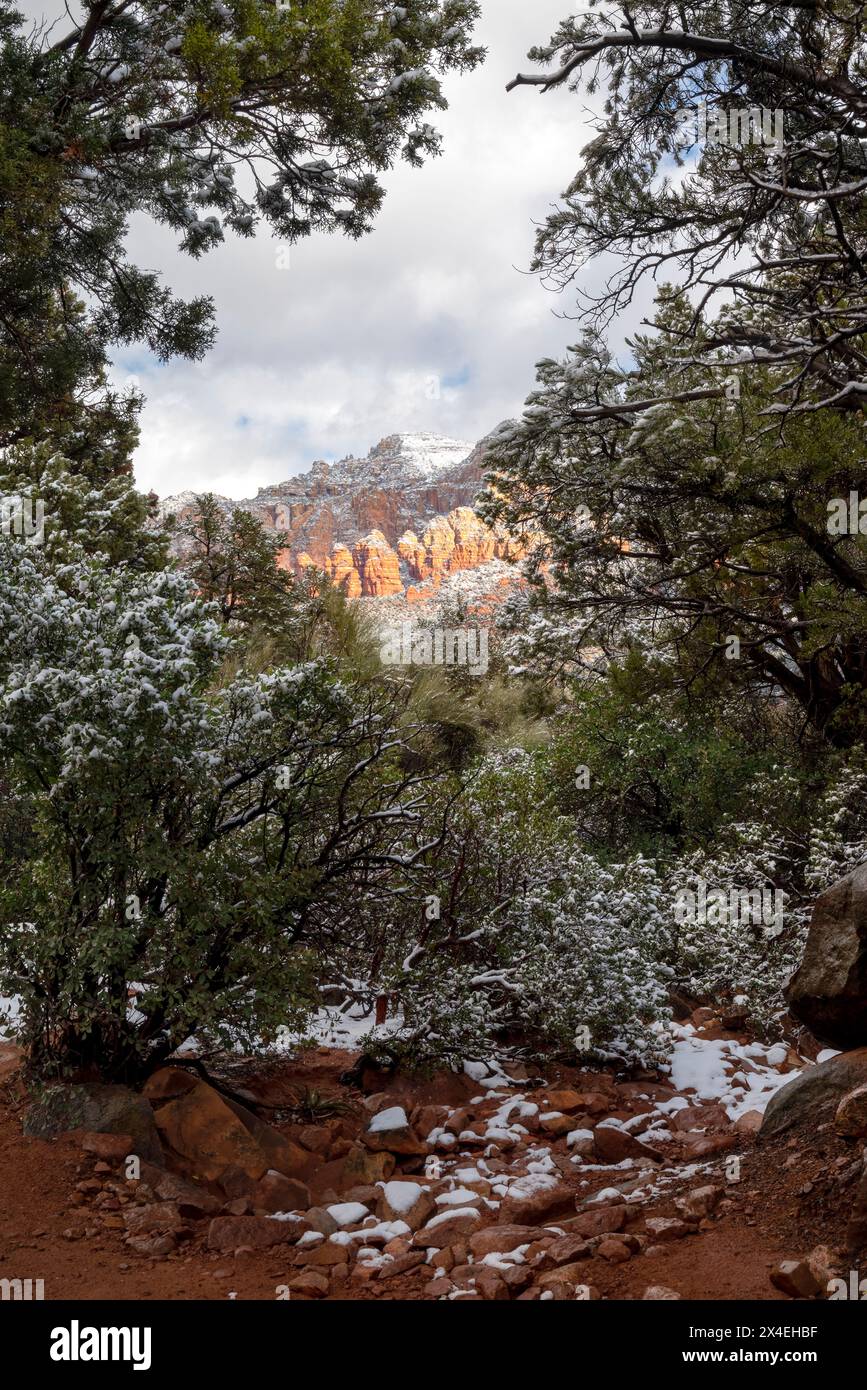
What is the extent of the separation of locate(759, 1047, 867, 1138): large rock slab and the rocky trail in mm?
10

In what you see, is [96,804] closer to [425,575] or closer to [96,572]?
[96,572]

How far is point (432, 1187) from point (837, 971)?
2059 mm

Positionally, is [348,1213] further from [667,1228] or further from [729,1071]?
[729,1071]

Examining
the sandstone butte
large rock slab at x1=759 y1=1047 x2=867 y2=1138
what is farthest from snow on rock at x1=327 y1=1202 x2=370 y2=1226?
the sandstone butte

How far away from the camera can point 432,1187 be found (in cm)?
441

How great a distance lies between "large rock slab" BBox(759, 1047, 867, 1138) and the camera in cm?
417

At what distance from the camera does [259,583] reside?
19.8m

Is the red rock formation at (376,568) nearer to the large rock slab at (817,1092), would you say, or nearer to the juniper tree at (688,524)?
the juniper tree at (688,524)

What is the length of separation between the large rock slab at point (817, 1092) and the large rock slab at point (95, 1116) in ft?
9.10

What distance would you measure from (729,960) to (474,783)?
2.31m

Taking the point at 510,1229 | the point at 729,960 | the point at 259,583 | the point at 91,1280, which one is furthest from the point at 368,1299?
the point at 259,583

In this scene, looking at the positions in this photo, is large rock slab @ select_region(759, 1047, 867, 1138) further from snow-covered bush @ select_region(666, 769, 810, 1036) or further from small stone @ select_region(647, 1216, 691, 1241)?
snow-covered bush @ select_region(666, 769, 810, 1036)

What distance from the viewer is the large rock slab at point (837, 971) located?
14.1 ft

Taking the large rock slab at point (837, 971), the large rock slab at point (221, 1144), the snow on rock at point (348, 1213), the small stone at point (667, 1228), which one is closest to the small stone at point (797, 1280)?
the small stone at point (667, 1228)
